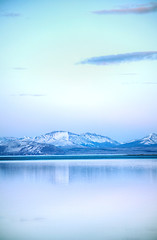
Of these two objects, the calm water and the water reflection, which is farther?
the water reflection

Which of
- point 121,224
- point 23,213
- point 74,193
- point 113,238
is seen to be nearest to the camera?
point 113,238

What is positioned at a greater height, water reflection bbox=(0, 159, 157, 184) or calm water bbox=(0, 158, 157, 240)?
water reflection bbox=(0, 159, 157, 184)

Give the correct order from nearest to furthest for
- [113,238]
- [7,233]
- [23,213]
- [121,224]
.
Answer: [113,238]
[7,233]
[121,224]
[23,213]

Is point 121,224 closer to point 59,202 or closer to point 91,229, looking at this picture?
point 91,229

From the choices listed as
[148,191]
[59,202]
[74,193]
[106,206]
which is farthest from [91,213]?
[148,191]

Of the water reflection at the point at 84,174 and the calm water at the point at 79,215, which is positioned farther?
the water reflection at the point at 84,174

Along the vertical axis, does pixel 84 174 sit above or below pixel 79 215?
above

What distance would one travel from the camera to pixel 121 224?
547 inches

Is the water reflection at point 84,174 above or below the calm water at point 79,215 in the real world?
above

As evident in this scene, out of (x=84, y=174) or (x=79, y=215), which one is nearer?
(x=79, y=215)

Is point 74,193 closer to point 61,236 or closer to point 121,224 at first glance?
point 121,224

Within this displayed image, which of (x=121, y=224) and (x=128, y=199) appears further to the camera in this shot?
(x=128, y=199)

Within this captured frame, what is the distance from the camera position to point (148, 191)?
2305 cm

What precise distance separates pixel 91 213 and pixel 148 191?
7.83 m
